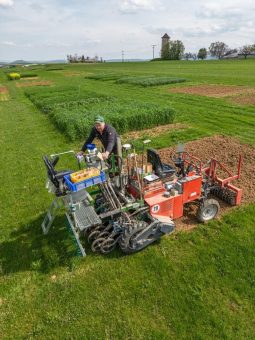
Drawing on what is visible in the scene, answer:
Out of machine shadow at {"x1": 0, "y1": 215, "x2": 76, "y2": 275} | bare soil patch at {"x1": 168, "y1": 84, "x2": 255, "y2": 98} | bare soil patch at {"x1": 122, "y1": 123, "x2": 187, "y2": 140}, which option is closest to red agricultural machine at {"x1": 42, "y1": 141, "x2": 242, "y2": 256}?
machine shadow at {"x1": 0, "y1": 215, "x2": 76, "y2": 275}

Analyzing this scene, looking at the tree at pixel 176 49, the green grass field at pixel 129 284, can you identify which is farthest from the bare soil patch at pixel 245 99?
the tree at pixel 176 49

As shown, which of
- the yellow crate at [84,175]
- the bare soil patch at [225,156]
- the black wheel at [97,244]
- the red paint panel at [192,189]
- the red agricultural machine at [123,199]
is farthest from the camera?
the bare soil patch at [225,156]

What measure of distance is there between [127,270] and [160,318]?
4.02 feet

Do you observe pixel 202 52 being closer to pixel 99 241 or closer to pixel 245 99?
pixel 245 99

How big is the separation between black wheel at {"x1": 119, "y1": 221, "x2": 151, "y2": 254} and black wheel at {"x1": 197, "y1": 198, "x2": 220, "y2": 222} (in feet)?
5.31

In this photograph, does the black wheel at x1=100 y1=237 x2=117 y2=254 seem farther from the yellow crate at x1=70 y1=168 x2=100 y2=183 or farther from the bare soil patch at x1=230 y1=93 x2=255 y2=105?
the bare soil patch at x1=230 y1=93 x2=255 y2=105

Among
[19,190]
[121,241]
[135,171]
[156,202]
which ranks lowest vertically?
[19,190]

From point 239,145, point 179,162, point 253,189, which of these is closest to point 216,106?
point 239,145

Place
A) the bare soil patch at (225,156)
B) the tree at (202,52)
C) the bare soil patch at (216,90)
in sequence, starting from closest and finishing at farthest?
the bare soil patch at (225,156), the bare soil patch at (216,90), the tree at (202,52)

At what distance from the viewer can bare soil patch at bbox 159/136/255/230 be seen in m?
7.52

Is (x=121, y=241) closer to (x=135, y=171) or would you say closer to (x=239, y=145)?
(x=135, y=171)

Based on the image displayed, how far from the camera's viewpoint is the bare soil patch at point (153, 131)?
14.7m

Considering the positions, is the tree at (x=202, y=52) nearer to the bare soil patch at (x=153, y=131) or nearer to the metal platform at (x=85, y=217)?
the bare soil patch at (x=153, y=131)

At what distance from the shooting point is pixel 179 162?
24.1ft
